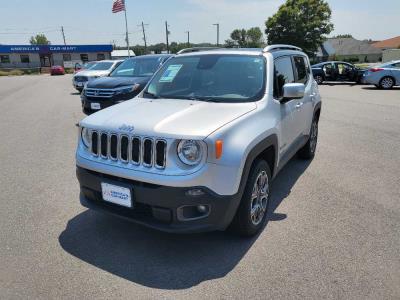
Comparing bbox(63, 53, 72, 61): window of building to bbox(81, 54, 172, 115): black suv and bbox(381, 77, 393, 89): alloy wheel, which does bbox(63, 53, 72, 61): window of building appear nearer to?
bbox(381, 77, 393, 89): alloy wheel

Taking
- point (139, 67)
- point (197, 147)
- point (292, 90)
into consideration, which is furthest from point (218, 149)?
point (139, 67)

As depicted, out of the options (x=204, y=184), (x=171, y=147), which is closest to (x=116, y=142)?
(x=171, y=147)

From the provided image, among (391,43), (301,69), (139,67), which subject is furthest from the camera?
(391,43)

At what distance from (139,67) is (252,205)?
8.03 metres

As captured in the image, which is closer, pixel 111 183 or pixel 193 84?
pixel 111 183

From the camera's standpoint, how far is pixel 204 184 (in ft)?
9.98

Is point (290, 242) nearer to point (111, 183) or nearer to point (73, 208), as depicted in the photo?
point (111, 183)

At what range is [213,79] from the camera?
4.30 m

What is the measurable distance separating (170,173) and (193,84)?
167 cm

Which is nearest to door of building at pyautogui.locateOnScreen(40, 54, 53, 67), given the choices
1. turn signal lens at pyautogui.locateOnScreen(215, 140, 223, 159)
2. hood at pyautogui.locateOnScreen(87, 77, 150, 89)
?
hood at pyautogui.locateOnScreen(87, 77, 150, 89)

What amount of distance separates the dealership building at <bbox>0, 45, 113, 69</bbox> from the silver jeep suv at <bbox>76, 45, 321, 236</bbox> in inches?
2747

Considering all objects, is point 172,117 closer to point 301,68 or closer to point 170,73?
point 170,73

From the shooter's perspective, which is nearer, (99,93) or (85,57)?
(99,93)

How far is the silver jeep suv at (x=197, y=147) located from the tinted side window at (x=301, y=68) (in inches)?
36.1
